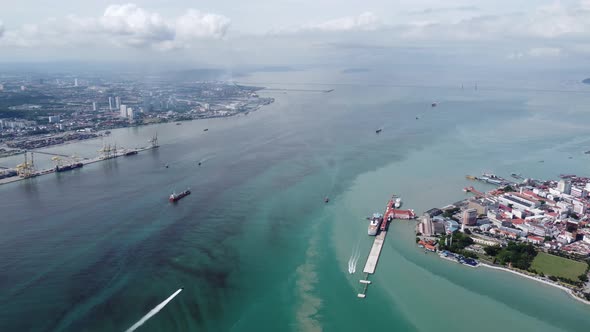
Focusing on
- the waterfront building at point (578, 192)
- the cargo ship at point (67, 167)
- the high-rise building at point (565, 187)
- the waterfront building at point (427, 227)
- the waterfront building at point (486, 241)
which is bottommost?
the waterfront building at point (486, 241)

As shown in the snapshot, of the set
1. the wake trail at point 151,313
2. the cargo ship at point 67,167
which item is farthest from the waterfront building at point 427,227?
the cargo ship at point 67,167

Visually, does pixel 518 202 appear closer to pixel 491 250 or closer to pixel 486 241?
pixel 486 241

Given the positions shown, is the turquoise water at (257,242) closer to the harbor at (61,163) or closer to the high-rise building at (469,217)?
the harbor at (61,163)

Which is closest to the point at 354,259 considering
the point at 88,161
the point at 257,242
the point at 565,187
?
the point at 257,242

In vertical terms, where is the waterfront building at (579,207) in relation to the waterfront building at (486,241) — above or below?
above

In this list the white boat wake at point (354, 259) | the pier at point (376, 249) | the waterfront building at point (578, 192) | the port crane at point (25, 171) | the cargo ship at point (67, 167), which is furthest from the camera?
the cargo ship at point (67, 167)

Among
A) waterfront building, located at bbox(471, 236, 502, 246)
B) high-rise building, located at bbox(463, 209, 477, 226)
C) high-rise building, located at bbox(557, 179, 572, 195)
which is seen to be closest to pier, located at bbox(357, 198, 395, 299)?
high-rise building, located at bbox(463, 209, 477, 226)

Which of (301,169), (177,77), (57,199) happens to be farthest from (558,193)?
(177,77)
